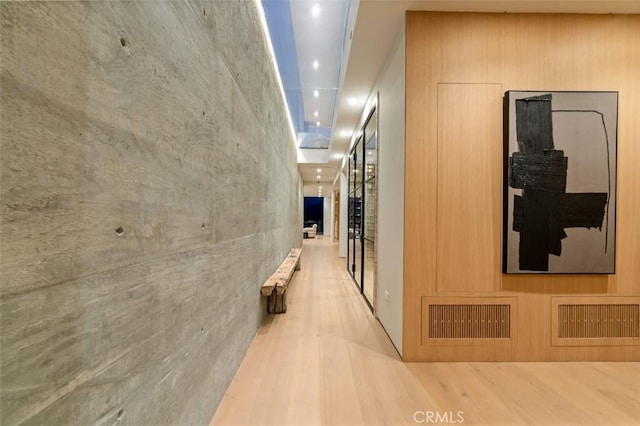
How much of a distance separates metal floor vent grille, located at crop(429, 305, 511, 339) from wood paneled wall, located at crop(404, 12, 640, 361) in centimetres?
6

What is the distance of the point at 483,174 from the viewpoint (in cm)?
253

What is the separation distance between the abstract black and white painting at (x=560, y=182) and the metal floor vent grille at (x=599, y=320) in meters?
0.36

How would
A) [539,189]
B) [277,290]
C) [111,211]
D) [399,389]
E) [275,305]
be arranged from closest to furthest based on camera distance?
[111,211] < [399,389] < [539,189] < [277,290] < [275,305]

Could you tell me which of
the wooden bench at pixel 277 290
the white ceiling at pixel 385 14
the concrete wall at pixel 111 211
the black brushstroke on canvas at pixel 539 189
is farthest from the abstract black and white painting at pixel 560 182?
the concrete wall at pixel 111 211

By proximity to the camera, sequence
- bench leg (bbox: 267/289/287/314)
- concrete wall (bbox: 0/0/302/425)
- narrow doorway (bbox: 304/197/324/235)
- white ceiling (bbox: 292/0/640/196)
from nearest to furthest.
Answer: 1. concrete wall (bbox: 0/0/302/425)
2. white ceiling (bbox: 292/0/640/196)
3. bench leg (bbox: 267/289/287/314)
4. narrow doorway (bbox: 304/197/324/235)

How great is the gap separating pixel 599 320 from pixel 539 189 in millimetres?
1373

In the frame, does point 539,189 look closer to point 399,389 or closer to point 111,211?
point 399,389

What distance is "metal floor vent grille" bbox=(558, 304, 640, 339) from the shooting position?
99.7 inches

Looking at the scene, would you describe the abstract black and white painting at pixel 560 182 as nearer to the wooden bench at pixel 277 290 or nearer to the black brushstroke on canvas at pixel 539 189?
the black brushstroke on canvas at pixel 539 189

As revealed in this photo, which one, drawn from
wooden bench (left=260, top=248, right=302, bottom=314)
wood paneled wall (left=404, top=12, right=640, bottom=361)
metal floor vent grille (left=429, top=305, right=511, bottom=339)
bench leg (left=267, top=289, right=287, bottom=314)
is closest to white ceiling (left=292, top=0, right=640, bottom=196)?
wood paneled wall (left=404, top=12, right=640, bottom=361)

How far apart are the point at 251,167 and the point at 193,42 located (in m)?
1.33

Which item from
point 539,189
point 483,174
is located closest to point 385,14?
point 483,174

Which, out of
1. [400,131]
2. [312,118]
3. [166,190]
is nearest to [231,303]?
[166,190]

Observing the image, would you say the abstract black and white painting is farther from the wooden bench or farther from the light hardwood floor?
the wooden bench
